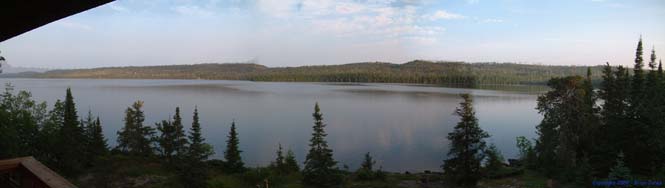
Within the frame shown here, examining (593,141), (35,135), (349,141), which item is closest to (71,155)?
(35,135)

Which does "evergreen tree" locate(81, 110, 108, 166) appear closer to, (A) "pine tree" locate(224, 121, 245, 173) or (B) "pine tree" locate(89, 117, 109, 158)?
(B) "pine tree" locate(89, 117, 109, 158)

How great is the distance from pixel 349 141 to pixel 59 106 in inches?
903

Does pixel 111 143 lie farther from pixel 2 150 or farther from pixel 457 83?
pixel 457 83

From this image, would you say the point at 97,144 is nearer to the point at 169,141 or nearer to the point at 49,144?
the point at 49,144

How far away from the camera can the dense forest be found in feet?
60.3

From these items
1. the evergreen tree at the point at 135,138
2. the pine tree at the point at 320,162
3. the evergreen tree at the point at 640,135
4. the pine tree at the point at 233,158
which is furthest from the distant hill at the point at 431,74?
the pine tree at the point at 320,162

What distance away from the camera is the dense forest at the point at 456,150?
18.4 metres

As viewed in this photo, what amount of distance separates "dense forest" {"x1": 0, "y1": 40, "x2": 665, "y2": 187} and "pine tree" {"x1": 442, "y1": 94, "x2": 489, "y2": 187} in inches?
1.9

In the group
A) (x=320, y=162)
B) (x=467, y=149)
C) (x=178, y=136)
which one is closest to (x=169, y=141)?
(x=178, y=136)

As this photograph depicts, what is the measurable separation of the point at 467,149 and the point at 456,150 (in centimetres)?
54

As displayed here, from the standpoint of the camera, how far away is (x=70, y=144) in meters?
24.5

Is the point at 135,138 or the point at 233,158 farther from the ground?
the point at 135,138

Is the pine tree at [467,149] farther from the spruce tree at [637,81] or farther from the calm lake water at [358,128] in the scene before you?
the spruce tree at [637,81]

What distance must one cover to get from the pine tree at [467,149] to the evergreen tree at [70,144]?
2372cm
